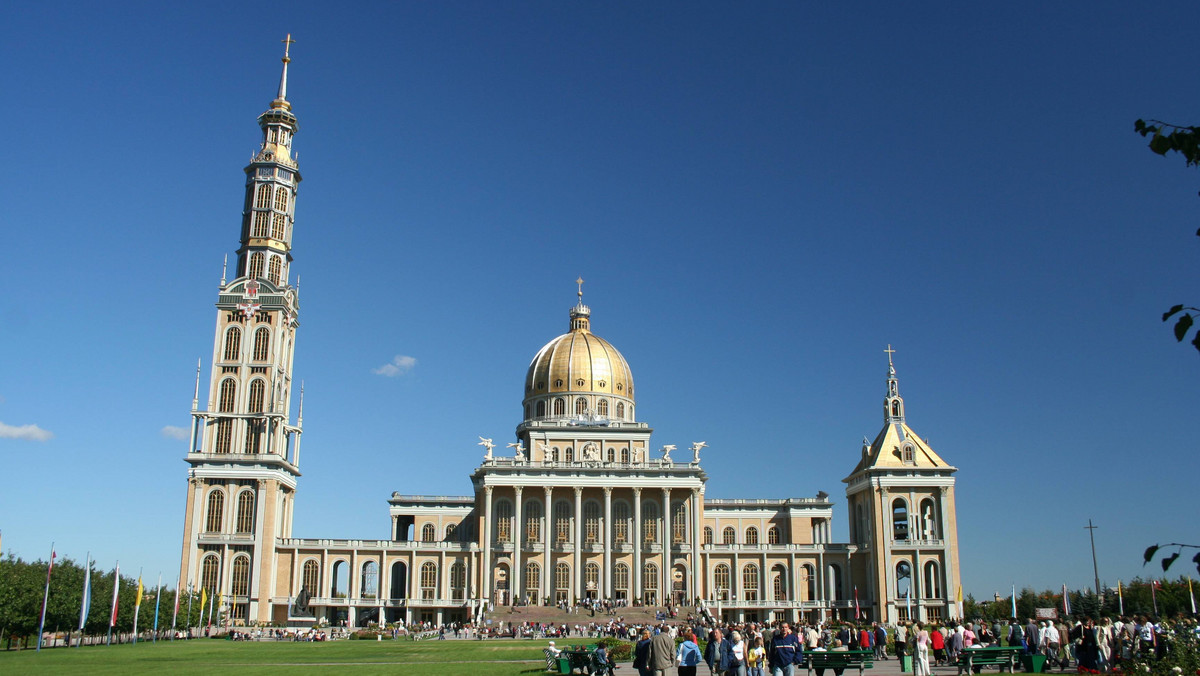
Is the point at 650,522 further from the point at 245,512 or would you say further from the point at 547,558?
the point at 245,512

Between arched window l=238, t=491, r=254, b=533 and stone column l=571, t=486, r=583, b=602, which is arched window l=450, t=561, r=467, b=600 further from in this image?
arched window l=238, t=491, r=254, b=533

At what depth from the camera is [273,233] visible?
96812 millimetres

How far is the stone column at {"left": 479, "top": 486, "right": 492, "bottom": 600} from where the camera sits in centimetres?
9119

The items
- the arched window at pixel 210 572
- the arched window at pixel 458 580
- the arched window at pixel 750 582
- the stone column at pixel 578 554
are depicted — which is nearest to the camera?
the arched window at pixel 210 572

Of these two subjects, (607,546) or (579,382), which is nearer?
(607,546)

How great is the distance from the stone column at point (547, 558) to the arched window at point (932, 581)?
33740 mm

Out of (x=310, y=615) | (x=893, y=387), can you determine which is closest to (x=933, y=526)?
(x=893, y=387)

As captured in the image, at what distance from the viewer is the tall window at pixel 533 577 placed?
93.6m

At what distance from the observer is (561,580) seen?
309 feet

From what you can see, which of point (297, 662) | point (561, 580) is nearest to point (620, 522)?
point (561, 580)

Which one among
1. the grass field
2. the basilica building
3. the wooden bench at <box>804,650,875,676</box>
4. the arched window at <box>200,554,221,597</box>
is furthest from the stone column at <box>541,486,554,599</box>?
the wooden bench at <box>804,650,875,676</box>

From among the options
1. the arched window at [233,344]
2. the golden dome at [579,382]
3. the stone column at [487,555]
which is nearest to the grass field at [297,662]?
the stone column at [487,555]

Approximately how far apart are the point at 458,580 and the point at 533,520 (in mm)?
8589

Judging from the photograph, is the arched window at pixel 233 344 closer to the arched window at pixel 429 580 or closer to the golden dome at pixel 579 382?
the arched window at pixel 429 580
